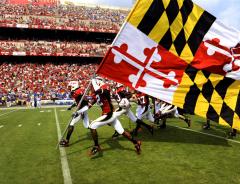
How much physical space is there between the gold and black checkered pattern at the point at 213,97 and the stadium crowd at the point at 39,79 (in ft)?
99.8

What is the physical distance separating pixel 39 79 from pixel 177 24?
37539mm

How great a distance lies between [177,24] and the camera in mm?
8555

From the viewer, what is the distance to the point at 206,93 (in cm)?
849

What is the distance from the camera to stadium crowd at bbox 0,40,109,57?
4631 centimetres

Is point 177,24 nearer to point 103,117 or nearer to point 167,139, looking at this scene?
point 103,117

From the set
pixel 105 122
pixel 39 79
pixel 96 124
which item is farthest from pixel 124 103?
pixel 39 79

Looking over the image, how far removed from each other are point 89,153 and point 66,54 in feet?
137

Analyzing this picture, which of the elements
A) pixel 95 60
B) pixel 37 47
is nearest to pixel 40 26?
pixel 37 47

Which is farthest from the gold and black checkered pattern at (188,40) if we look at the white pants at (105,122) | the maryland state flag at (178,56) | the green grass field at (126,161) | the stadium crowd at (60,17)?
the stadium crowd at (60,17)

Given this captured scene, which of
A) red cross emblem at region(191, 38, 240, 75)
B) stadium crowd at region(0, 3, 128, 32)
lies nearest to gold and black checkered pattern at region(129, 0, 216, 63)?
red cross emblem at region(191, 38, 240, 75)

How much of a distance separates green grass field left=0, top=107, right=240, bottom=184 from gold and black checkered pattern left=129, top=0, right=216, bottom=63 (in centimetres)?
276

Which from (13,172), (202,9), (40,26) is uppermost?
(202,9)

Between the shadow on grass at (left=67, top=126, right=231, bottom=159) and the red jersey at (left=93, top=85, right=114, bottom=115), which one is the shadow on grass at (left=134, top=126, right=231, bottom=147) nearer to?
the shadow on grass at (left=67, top=126, right=231, bottom=159)

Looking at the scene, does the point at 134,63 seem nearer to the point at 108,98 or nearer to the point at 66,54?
the point at 108,98
